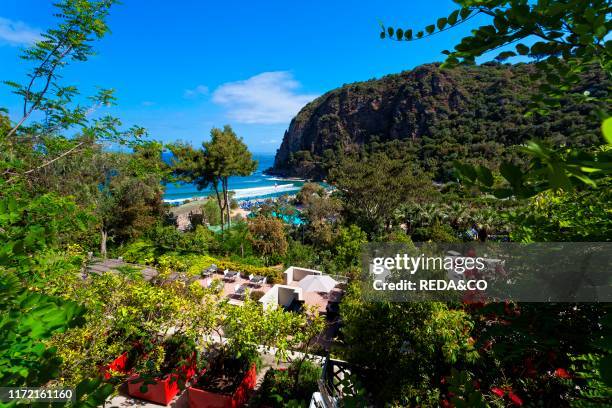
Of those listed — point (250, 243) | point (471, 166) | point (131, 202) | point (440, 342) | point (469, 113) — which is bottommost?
point (250, 243)

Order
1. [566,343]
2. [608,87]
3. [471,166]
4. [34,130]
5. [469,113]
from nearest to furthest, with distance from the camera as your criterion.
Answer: [471,166], [608,87], [566,343], [34,130], [469,113]

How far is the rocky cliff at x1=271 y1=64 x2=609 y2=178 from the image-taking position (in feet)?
154

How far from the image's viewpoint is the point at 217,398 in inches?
232

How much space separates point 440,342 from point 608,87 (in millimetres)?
4595

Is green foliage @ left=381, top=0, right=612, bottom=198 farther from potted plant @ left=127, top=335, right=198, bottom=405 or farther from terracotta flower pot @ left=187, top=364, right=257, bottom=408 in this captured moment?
terracotta flower pot @ left=187, top=364, right=257, bottom=408

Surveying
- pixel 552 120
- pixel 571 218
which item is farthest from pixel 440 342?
pixel 552 120

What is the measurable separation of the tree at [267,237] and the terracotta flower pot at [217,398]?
37.8ft

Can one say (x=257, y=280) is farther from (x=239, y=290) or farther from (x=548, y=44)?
(x=548, y=44)

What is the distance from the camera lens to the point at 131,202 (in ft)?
59.8

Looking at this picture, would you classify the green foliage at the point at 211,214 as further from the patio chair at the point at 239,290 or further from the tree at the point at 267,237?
the patio chair at the point at 239,290

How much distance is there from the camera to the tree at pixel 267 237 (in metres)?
17.6

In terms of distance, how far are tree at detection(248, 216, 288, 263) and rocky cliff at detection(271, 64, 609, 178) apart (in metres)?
19.1

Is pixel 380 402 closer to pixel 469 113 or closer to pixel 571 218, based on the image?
pixel 571 218

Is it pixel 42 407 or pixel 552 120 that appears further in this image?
pixel 552 120
